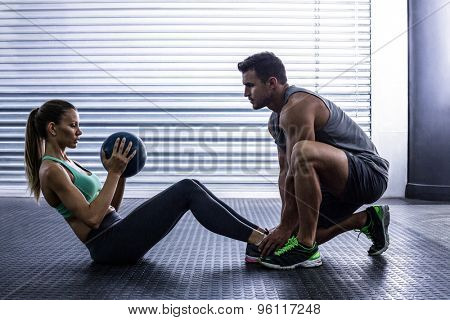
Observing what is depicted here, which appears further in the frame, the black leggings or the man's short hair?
the man's short hair

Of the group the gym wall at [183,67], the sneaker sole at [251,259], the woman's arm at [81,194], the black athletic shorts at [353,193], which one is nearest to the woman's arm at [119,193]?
the woman's arm at [81,194]

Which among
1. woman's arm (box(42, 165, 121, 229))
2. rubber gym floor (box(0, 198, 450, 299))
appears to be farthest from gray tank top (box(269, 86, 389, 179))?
woman's arm (box(42, 165, 121, 229))

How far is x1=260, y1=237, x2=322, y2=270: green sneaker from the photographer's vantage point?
7.35 feet

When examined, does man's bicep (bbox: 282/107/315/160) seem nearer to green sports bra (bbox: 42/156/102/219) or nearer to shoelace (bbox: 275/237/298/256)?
shoelace (bbox: 275/237/298/256)

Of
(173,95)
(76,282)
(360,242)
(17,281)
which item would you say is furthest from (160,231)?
(173,95)

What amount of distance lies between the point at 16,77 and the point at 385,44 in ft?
10.5

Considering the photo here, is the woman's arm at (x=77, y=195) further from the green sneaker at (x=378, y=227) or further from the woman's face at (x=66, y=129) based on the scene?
the green sneaker at (x=378, y=227)

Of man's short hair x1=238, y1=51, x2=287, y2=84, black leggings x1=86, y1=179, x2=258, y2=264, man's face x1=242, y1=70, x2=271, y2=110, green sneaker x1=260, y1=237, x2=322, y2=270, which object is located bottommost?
green sneaker x1=260, y1=237, x2=322, y2=270

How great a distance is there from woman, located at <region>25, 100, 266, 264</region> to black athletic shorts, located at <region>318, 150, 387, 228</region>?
0.34 m

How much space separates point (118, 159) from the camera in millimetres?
2209

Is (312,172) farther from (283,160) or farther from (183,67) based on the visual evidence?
(183,67)

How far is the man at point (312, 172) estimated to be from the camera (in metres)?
2.24

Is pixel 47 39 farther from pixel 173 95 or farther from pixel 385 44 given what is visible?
pixel 385 44

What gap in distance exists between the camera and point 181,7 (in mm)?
5160
